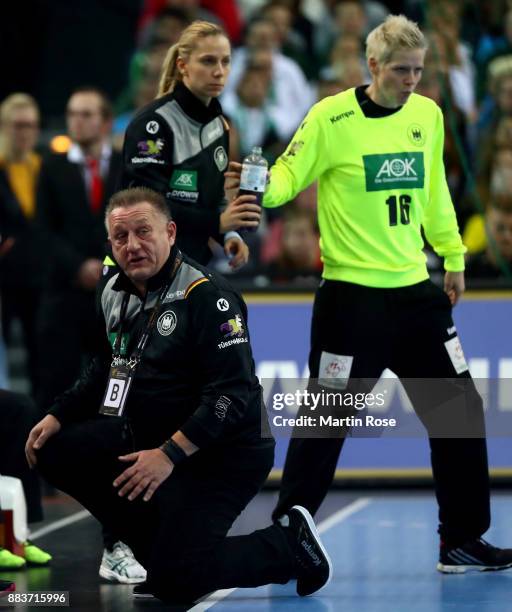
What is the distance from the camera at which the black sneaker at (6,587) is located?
6289 millimetres

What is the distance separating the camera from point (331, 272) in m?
6.72

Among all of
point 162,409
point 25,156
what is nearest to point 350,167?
point 162,409

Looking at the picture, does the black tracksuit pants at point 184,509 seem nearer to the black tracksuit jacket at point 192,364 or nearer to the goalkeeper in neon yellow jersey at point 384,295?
the black tracksuit jacket at point 192,364

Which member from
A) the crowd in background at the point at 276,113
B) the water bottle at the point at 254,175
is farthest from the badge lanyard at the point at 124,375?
the crowd in background at the point at 276,113

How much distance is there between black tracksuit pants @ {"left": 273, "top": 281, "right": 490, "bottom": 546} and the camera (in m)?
6.56

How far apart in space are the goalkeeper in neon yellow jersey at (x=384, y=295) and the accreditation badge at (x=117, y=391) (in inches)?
40.7

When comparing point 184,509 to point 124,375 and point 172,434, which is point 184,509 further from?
point 124,375

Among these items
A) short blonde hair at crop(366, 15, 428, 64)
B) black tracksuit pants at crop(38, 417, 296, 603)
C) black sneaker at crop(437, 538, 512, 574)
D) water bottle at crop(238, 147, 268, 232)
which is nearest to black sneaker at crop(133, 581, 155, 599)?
black tracksuit pants at crop(38, 417, 296, 603)

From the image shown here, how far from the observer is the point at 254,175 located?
6402 millimetres

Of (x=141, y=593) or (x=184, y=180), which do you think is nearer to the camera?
(x=141, y=593)

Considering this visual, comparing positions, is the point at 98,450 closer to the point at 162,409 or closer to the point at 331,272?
the point at 162,409

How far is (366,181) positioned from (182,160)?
0.83 m

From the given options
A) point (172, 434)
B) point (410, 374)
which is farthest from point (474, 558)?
point (172, 434)

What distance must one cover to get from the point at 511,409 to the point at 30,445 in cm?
393
